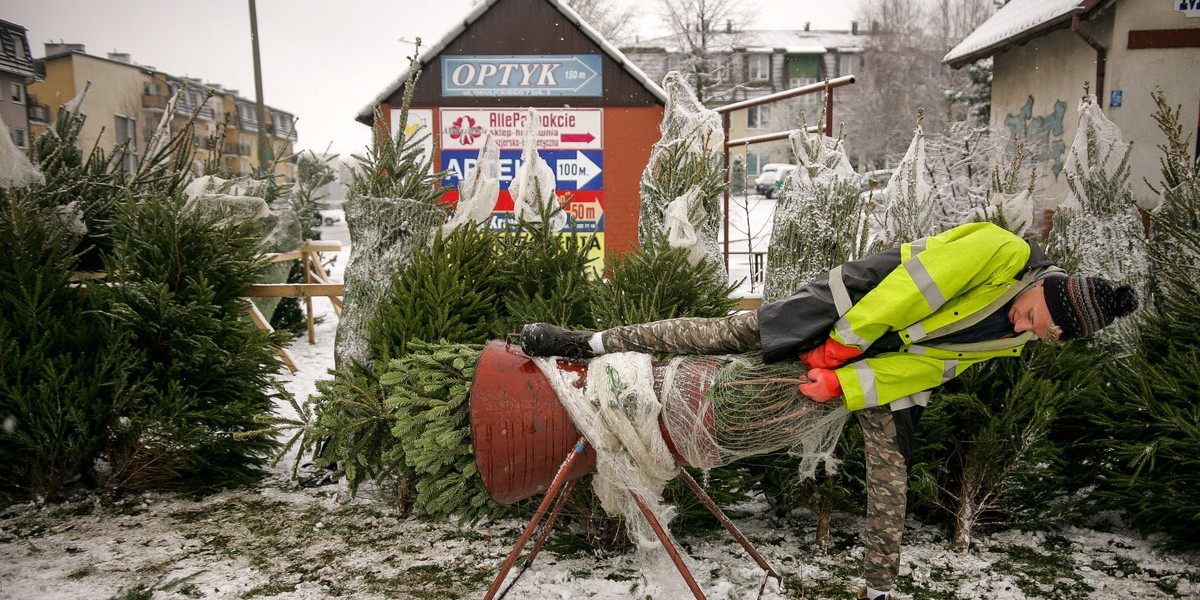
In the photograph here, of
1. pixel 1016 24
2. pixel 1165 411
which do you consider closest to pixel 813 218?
pixel 1165 411

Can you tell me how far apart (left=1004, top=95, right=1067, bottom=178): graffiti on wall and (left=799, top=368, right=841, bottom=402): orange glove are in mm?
10665

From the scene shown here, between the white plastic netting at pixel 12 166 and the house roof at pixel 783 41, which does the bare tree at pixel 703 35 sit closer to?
the house roof at pixel 783 41

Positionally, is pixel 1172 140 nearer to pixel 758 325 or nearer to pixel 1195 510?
pixel 1195 510

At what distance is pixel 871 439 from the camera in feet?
10.3

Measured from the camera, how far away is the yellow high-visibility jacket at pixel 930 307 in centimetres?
277

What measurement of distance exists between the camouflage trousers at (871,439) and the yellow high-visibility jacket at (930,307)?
8.6 inches

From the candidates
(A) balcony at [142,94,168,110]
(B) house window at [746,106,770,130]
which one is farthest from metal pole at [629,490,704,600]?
(B) house window at [746,106,770,130]

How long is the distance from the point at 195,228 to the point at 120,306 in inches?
26.9

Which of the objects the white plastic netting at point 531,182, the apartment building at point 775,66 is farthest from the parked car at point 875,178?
the apartment building at point 775,66

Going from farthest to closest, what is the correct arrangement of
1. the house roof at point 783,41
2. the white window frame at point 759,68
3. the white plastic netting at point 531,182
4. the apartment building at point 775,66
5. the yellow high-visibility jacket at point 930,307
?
the white window frame at point 759,68, the apartment building at point 775,66, the house roof at point 783,41, the white plastic netting at point 531,182, the yellow high-visibility jacket at point 930,307

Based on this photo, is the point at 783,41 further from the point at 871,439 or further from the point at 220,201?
the point at 871,439

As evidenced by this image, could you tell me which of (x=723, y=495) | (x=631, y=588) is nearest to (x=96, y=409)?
(x=631, y=588)

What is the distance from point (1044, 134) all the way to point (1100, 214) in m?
9.28

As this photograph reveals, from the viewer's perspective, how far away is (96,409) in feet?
14.5
